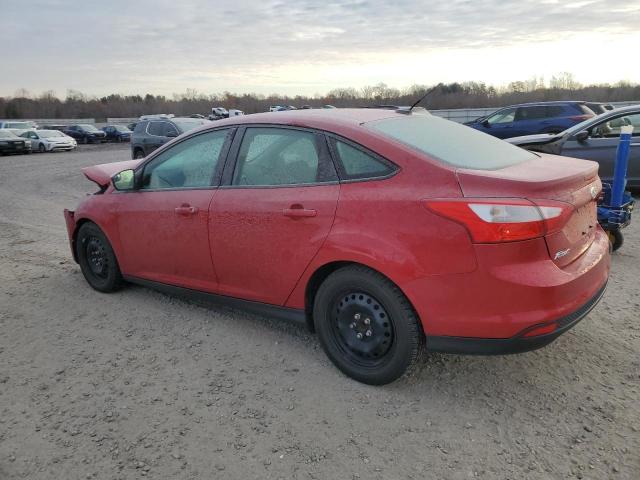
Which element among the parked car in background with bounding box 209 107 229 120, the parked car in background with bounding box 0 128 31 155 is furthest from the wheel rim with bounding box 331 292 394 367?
the parked car in background with bounding box 0 128 31 155

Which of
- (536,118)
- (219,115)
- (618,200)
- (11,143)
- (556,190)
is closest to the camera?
(556,190)

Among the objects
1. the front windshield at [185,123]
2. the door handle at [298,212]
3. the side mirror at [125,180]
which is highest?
the front windshield at [185,123]

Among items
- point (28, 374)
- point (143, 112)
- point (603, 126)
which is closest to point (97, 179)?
point (28, 374)

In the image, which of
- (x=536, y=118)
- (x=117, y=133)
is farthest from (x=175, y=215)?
(x=117, y=133)

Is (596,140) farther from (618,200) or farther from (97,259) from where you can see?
(97,259)

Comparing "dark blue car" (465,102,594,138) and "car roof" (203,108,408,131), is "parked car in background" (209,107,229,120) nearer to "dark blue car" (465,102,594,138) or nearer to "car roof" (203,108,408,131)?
"dark blue car" (465,102,594,138)

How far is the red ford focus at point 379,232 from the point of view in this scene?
255 centimetres

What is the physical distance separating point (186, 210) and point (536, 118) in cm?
1371

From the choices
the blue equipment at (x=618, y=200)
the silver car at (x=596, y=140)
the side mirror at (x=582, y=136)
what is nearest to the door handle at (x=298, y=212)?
the blue equipment at (x=618, y=200)

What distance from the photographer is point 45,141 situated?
97.8 feet

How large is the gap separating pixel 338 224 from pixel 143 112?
3592 inches

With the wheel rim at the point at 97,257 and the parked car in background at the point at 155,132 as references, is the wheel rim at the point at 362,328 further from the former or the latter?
the parked car in background at the point at 155,132

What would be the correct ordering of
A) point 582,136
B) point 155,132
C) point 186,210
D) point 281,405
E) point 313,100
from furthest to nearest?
1. point 313,100
2. point 155,132
3. point 582,136
4. point 186,210
5. point 281,405

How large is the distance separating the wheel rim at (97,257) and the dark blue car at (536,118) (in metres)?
13.2
